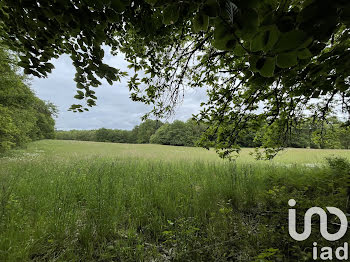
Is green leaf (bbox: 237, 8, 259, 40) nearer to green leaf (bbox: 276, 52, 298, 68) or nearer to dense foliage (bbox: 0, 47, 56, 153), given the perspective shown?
green leaf (bbox: 276, 52, 298, 68)

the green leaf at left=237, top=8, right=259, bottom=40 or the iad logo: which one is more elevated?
the green leaf at left=237, top=8, right=259, bottom=40

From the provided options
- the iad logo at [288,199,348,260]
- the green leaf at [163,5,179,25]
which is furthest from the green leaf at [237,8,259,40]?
the iad logo at [288,199,348,260]

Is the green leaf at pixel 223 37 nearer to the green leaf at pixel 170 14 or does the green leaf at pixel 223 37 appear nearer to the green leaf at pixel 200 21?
the green leaf at pixel 200 21

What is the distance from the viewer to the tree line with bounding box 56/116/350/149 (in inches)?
131

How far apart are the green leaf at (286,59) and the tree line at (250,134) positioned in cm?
269

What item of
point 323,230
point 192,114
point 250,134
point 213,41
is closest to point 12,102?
point 192,114

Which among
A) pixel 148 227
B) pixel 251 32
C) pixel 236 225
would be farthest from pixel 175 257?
pixel 251 32

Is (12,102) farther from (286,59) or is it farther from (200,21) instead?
(286,59)

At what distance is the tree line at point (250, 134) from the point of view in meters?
3.32

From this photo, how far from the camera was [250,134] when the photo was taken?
3.63m

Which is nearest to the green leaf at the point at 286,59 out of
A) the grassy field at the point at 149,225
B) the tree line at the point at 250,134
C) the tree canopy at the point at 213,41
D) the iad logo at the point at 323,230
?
the tree canopy at the point at 213,41

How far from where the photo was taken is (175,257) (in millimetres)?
1875

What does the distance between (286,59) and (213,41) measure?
0.81ft

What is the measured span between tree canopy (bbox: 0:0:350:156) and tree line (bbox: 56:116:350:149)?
0.86 ft
